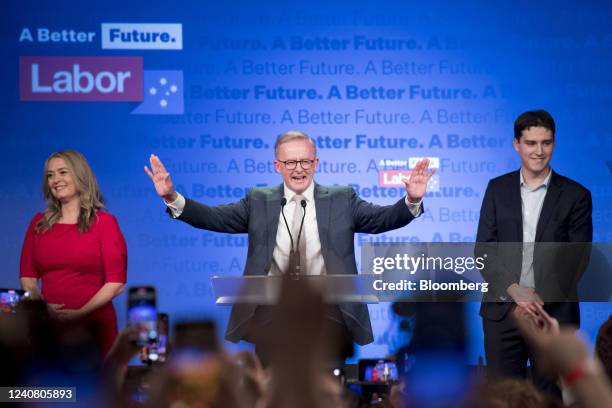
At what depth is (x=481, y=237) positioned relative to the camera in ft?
18.4

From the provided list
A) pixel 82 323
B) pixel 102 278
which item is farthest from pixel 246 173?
pixel 82 323

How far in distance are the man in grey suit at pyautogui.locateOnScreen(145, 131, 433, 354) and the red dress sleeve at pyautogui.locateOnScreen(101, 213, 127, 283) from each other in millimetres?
414

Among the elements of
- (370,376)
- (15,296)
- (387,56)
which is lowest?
(370,376)

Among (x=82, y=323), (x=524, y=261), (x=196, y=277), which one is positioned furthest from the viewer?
(x=196, y=277)

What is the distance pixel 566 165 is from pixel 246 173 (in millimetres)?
2531

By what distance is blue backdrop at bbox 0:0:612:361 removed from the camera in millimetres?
6758

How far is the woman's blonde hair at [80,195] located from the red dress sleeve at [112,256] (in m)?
0.14

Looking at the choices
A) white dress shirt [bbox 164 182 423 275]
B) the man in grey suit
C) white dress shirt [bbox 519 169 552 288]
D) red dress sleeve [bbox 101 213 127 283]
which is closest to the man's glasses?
the man in grey suit

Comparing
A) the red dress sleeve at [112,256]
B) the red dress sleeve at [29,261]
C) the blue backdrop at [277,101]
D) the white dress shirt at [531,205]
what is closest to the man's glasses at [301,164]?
the red dress sleeve at [112,256]

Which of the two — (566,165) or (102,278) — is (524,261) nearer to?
(566,165)

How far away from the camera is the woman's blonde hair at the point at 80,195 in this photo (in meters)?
5.24

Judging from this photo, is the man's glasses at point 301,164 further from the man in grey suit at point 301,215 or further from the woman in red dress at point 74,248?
the woman in red dress at point 74,248

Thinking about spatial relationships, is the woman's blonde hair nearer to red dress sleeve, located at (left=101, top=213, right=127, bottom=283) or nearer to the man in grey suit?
red dress sleeve, located at (left=101, top=213, right=127, bottom=283)

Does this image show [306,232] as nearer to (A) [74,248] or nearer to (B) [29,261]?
(A) [74,248]
